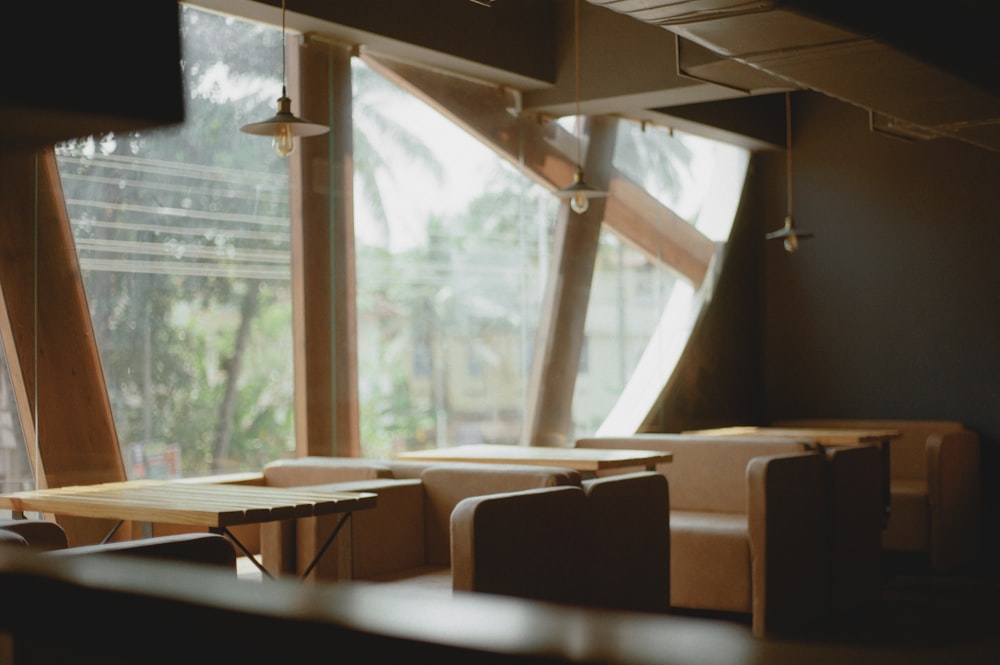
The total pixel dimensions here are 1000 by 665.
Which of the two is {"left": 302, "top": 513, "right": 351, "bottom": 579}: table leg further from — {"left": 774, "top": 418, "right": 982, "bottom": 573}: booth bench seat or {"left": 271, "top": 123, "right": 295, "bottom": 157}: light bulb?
{"left": 774, "top": 418, "right": 982, "bottom": 573}: booth bench seat

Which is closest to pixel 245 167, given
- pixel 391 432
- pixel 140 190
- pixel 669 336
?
pixel 140 190

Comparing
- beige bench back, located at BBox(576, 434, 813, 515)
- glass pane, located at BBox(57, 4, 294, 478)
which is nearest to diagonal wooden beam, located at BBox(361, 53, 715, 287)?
glass pane, located at BBox(57, 4, 294, 478)

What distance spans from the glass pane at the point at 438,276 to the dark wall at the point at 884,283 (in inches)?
105

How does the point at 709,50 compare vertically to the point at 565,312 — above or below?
above

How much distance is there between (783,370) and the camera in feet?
28.9

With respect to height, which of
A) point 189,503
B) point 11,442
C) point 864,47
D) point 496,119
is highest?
point 496,119

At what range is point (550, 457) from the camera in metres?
5.32

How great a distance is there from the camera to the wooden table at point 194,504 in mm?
3311

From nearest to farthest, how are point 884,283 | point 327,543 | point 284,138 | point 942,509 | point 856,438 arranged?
1. point 327,543
2. point 284,138
3. point 856,438
4. point 942,509
5. point 884,283

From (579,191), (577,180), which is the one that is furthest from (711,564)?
(577,180)

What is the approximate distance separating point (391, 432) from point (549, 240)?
6.06ft

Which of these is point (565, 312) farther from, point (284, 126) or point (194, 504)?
point (194, 504)

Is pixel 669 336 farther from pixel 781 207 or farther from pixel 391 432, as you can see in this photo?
pixel 391 432

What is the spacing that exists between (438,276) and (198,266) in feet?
5.31
